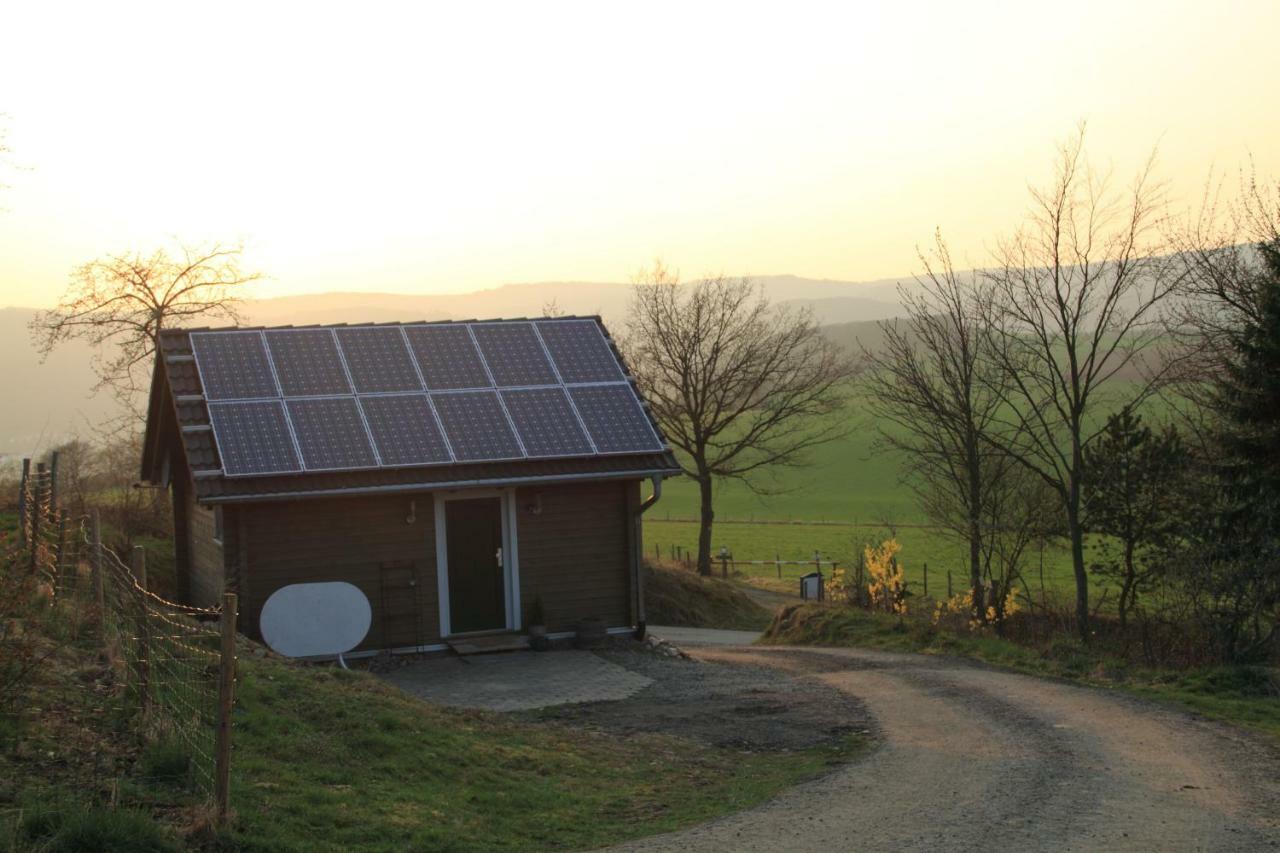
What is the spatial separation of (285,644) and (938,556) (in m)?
34.2

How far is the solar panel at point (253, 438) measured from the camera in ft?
55.7

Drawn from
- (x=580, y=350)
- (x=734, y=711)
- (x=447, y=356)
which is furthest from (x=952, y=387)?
(x=734, y=711)

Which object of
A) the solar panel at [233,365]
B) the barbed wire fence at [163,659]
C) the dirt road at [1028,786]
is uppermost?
the solar panel at [233,365]

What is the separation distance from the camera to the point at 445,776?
967 cm

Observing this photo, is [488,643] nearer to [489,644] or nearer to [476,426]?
[489,644]

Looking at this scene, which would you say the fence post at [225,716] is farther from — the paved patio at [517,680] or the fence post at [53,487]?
the fence post at [53,487]

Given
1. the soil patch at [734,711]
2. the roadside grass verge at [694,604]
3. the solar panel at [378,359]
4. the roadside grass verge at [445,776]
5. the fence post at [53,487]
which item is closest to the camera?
the roadside grass verge at [445,776]

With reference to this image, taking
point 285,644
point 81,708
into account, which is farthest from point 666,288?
point 81,708

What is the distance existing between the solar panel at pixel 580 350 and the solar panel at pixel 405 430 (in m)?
2.81

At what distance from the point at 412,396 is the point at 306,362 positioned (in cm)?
200

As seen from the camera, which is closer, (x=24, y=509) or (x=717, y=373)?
(x=24, y=509)

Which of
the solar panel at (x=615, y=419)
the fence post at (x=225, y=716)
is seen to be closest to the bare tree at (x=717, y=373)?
the solar panel at (x=615, y=419)

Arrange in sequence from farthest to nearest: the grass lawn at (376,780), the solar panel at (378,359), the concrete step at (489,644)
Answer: the solar panel at (378,359) < the concrete step at (489,644) < the grass lawn at (376,780)

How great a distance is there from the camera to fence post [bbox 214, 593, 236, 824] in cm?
746
